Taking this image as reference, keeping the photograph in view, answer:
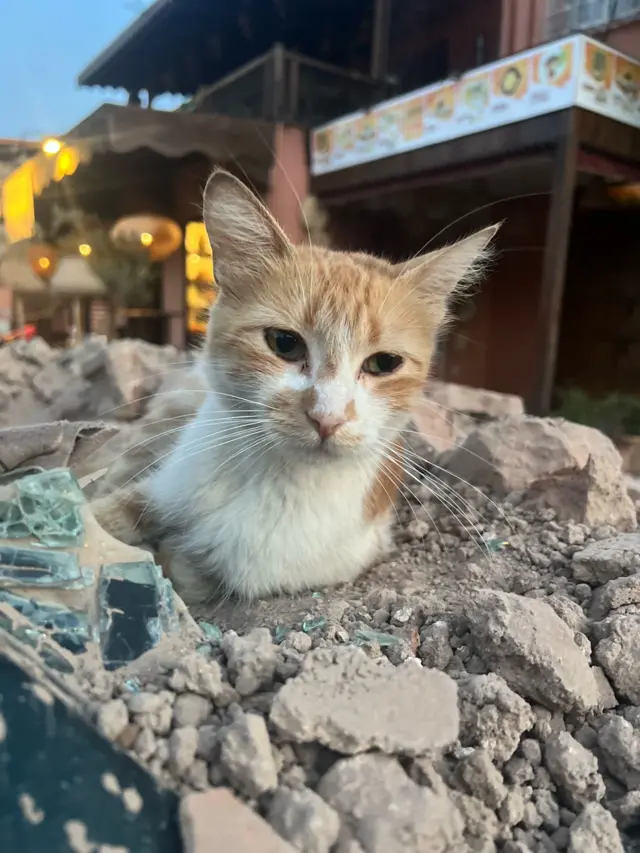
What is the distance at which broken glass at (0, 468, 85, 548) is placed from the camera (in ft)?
2.36

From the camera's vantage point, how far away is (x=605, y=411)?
2.55 metres

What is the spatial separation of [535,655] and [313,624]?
11.4 inches

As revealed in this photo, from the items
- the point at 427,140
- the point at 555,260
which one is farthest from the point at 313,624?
the point at 427,140

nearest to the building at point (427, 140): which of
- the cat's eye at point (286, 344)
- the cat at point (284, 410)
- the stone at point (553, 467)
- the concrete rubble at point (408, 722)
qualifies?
the stone at point (553, 467)

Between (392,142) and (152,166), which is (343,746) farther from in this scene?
(152,166)

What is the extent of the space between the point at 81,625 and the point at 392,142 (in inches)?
77.2

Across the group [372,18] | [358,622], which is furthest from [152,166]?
[358,622]

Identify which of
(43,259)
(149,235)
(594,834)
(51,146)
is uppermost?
(51,146)

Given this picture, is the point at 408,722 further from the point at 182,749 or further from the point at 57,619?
the point at 57,619

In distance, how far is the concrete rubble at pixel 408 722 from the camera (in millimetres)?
501

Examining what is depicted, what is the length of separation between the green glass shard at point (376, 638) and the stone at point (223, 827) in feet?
0.93

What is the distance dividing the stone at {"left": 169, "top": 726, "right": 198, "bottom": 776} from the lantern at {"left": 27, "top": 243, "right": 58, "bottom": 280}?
209 centimetres

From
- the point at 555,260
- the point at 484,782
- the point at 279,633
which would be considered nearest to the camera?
the point at 484,782

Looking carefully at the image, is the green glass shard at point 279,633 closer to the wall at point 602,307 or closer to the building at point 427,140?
the building at point 427,140
